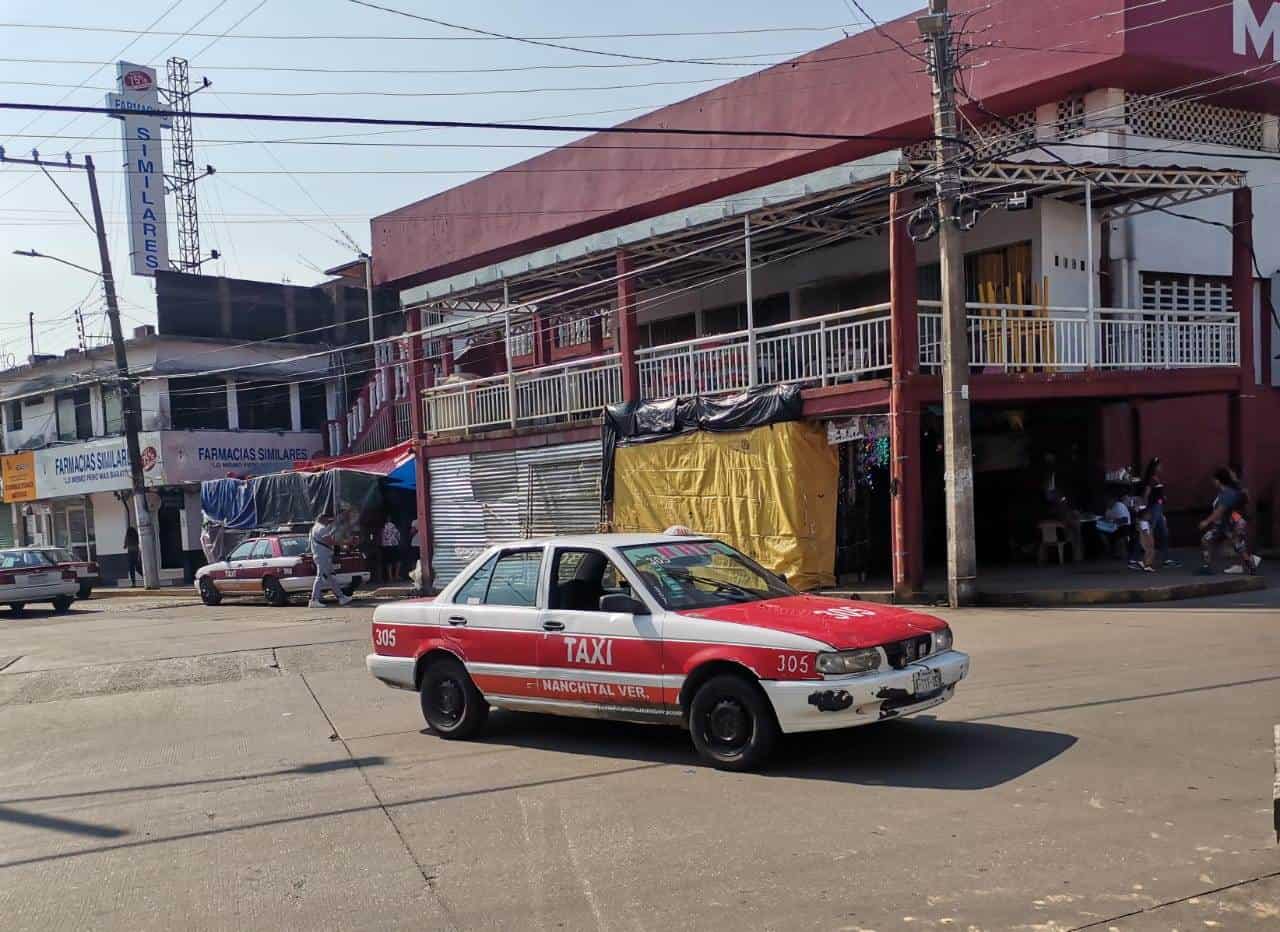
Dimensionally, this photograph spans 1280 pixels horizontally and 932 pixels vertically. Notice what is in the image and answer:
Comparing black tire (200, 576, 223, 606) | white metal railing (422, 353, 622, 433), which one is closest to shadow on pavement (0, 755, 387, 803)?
white metal railing (422, 353, 622, 433)

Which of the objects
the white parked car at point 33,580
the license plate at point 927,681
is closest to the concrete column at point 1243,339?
the license plate at point 927,681

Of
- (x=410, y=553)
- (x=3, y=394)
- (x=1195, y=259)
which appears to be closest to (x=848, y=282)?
(x=1195, y=259)

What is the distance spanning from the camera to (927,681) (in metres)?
6.84

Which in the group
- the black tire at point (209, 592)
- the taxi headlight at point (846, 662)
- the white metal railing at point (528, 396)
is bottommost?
the black tire at point (209, 592)

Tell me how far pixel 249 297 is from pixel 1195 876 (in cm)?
3513

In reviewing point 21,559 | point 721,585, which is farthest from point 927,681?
point 21,559

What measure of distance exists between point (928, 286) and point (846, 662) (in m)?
14.7

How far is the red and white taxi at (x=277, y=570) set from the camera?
22406 mm

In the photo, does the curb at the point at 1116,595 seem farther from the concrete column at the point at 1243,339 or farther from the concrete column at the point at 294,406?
the concrete column at the point at 294,406

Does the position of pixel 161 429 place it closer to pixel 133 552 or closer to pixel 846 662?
pixel 133 552

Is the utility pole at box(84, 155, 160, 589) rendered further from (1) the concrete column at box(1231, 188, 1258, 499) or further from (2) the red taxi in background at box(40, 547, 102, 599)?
(1) the concrete column at box(1231, 188, 1258, 499)

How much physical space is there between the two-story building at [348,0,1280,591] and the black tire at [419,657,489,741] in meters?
8.60

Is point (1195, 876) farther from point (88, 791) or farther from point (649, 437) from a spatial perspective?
point (649, 437)

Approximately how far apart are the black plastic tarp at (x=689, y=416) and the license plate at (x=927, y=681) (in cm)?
949
